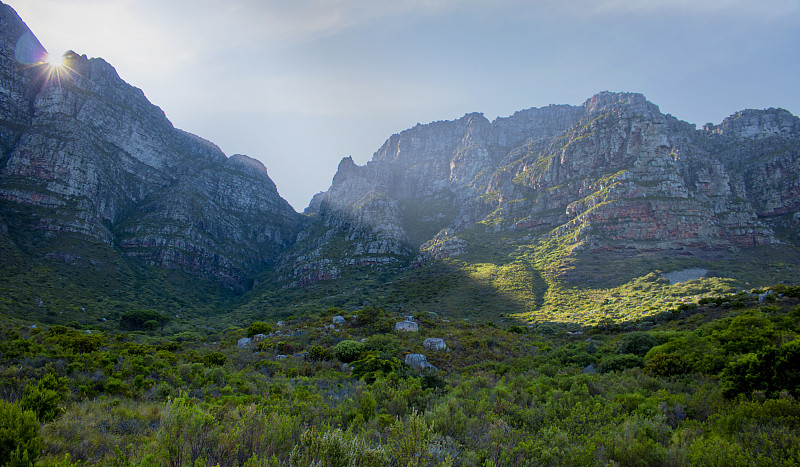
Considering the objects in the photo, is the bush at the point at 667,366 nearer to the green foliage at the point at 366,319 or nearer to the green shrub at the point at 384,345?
the green shrub at the point at 384,345

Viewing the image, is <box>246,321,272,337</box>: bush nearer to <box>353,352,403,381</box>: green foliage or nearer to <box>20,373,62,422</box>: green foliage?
<box>353,352,403,381</box>: green foliage

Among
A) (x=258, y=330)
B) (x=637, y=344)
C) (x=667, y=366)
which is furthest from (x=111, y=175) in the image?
Result: (x=667, y=366)

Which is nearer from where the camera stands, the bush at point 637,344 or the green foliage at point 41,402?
the green foliage at point 41,402

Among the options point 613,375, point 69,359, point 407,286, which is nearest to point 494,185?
point 407,286

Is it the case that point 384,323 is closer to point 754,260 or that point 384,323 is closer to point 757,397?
point 757,397

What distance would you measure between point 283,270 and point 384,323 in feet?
296

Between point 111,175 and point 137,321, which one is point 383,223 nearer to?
point 137,321

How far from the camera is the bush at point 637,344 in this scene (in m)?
16.1

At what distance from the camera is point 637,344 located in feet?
54.2

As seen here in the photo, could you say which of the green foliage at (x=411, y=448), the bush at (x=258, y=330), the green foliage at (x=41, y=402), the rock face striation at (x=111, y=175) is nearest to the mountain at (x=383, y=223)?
the rock face striation at (x=111, y=175)

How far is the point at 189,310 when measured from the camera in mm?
67000

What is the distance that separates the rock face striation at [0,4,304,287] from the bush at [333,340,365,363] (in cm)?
7772

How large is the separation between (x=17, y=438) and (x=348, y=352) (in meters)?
13.7

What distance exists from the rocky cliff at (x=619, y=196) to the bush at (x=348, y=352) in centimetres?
7227
